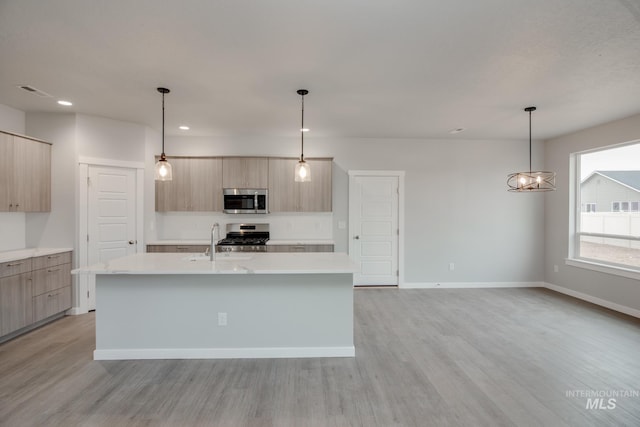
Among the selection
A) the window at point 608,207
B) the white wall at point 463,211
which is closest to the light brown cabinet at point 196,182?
the white wall at point 463,211

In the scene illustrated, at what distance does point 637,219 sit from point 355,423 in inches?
187

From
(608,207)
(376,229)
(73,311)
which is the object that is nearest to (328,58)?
(376,229)

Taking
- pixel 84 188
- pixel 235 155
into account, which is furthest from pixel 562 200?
pixel 84 188

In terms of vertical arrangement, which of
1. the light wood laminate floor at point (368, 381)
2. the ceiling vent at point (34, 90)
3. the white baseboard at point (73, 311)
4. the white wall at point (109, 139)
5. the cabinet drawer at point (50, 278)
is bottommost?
the light wood laminate floor at point (368, 381)

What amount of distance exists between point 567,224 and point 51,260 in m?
7.61

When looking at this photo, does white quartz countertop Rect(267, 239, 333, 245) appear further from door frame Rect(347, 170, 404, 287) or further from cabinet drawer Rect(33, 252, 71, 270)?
cabinet drawer Rect(33, 252, 71, 270)

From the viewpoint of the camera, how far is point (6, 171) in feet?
11.5

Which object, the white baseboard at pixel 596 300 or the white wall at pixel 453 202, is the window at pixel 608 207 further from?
the white wall at pixel 453 202

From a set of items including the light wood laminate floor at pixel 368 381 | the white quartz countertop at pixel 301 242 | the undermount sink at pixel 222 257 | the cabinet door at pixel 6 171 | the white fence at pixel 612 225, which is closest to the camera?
the light wood laminate floor at pixel 368 381

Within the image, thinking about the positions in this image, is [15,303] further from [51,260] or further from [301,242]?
[301,242]

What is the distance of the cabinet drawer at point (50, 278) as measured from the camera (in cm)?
358

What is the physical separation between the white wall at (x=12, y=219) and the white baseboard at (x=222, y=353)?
2244 mm

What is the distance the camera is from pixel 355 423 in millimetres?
2033

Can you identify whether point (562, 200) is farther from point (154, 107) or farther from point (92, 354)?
point (92, 354)
